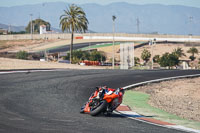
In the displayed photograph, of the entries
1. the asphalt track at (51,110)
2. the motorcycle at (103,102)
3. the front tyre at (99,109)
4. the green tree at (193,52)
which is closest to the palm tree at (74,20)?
the green tree at (193,52)

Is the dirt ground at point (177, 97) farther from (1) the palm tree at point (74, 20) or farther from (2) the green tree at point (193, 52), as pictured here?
(2) the green tree at point (193, 52)

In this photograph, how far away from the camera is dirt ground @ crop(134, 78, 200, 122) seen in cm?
1620

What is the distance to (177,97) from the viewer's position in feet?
71.8

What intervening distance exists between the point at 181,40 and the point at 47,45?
3823cm

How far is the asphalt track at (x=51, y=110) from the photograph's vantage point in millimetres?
10513

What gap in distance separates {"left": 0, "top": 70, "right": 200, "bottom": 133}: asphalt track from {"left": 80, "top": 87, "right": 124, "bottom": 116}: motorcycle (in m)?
0.22

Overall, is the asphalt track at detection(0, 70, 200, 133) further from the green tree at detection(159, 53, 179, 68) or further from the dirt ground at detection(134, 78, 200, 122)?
the green tree at detection(159, 53, 179, 68)

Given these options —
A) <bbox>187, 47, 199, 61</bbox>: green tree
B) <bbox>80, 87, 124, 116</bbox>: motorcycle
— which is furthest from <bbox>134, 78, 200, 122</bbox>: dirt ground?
<bbox>187, 47, 199, 61</bbox>: green tree

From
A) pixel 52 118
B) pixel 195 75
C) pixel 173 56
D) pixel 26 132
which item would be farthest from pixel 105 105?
pixel 173 56

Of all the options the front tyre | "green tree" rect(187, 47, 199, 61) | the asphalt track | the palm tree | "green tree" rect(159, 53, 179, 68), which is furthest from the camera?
"green tree" rect(187, 47, 199, 61)

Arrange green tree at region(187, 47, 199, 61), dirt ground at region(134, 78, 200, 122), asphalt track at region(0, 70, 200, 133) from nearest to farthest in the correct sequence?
asphalt track at region(0, 70, 200, 133)
dirt ground at region(134, 78, 200, 122)
green tree at region(187, 47, 199, 61)

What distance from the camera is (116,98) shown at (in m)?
13.0

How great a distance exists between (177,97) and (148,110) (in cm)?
692

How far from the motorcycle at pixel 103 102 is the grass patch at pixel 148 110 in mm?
1618
